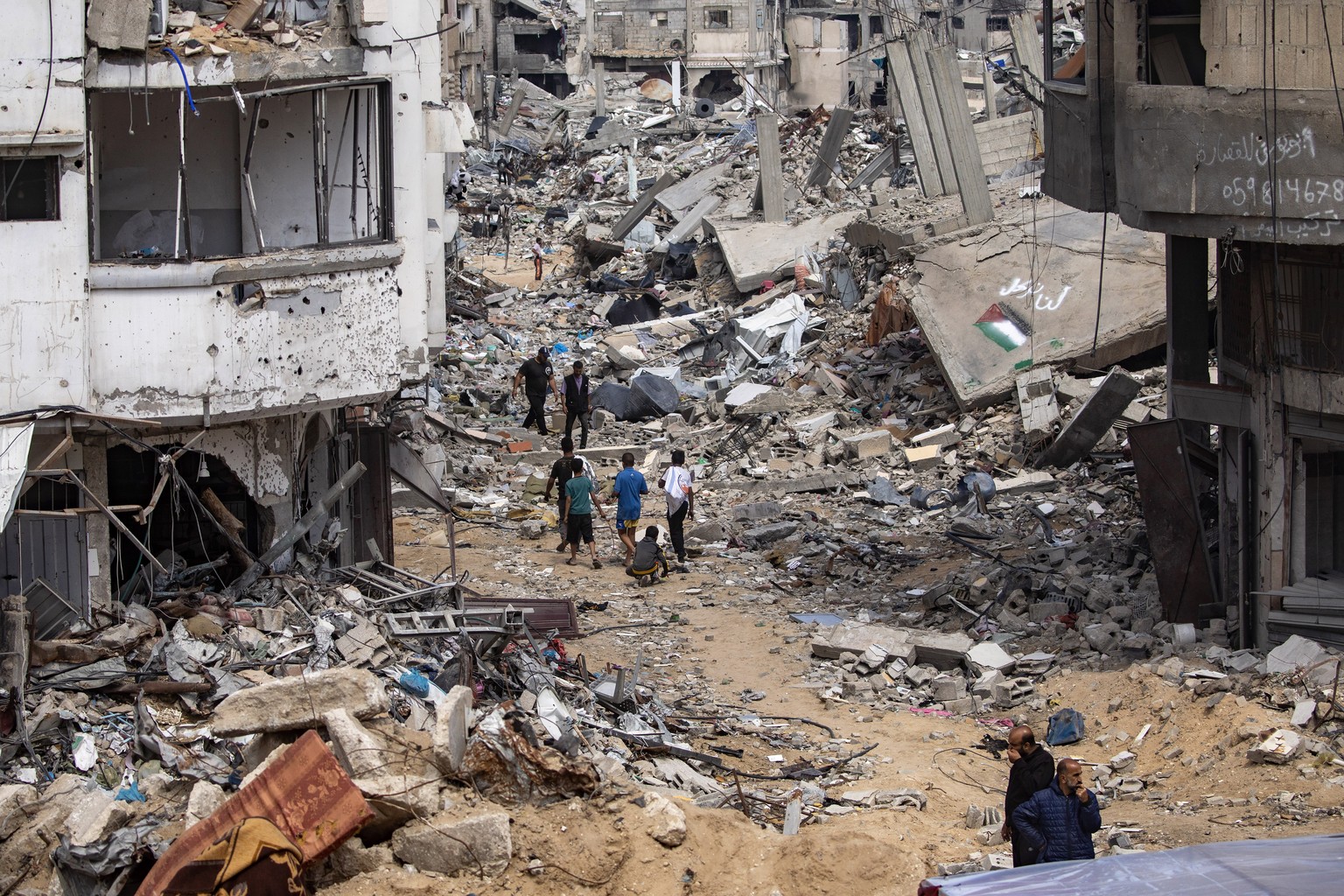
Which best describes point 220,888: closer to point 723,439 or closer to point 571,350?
point 723,439

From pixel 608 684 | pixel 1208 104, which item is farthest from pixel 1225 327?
pixel 608 684

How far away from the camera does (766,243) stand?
25594 millimetres

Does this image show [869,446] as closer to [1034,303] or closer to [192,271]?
[1034,303]

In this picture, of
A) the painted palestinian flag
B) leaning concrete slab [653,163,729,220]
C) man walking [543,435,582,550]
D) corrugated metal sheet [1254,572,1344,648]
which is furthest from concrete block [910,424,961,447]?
leaning concrete slab [653,163,729,220]

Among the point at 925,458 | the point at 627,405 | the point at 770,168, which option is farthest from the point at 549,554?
the point at 770,168

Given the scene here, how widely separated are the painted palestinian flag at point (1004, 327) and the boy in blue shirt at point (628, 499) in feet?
18.9

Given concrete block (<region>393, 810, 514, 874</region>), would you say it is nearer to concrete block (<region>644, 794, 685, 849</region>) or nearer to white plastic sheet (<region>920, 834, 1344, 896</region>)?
concrete block (<region>644, 794, 685, 849</region>)

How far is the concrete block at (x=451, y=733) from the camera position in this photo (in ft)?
25.4

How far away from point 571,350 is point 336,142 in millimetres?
13399

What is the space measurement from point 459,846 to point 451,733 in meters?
0.70

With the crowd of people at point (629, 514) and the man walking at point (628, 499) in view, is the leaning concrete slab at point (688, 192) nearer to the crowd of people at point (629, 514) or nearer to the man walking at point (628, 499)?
the crowd of people at point (629, 514)

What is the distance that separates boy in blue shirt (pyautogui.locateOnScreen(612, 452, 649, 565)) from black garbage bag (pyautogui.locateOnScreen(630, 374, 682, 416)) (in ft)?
20.6

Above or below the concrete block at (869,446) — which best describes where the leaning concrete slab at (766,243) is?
above

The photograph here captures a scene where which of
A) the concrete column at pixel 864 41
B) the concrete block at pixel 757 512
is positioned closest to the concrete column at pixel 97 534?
the concrete block at pixel 757 512
